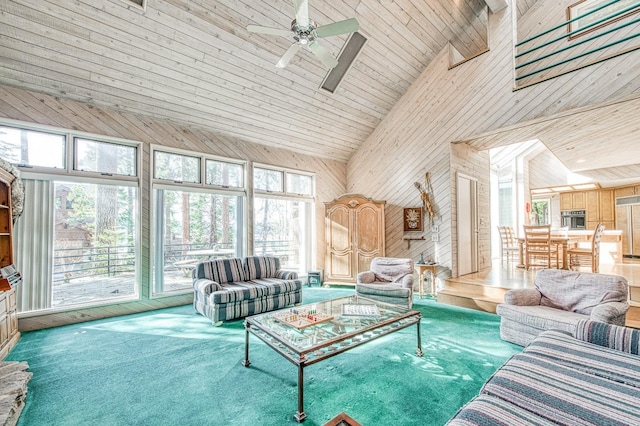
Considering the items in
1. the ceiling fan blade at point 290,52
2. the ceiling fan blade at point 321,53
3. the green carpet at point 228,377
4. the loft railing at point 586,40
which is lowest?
the green carpet at point 228,377

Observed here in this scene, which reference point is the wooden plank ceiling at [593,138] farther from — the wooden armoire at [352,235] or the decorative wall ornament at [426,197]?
the wooden armoire at [352,235]

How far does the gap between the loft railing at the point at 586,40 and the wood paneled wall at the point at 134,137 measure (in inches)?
175

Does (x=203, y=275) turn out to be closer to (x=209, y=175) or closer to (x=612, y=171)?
(x=209, y=175)

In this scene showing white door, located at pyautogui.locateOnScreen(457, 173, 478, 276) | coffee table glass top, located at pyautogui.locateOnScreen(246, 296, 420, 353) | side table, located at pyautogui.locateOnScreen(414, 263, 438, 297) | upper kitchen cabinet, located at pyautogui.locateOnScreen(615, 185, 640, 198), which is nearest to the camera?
coffee table glass top, located at pyautogui.locateOnScreen(246, 296, 420, 353)

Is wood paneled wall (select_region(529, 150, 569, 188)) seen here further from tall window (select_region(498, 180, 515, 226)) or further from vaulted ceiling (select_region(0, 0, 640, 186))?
vaulted ceiling (select_region(0, 0, 640, 186))

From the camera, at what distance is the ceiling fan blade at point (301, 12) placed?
266 centimetres

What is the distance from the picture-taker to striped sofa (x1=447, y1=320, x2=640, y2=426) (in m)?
1.27

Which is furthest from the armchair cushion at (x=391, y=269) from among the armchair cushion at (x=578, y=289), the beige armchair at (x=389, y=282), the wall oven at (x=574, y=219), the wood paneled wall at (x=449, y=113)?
the wall oven at (x=574, y=219)

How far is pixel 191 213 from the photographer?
5211 mm

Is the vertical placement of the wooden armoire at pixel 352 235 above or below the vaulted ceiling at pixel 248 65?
below

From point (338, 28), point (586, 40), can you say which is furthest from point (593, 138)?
point (338, 28)

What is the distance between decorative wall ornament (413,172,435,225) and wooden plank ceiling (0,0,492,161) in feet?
5.95

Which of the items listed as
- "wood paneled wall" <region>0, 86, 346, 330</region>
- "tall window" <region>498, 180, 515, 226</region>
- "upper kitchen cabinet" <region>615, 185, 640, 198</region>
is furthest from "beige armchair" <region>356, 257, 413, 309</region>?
"upper kitchen cabinet" <region>615, 185, 640, 198</region>

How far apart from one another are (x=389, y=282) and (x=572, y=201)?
28.3 feet
